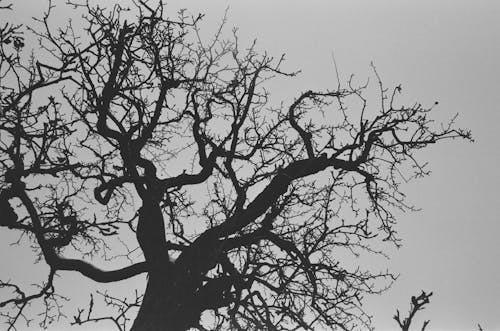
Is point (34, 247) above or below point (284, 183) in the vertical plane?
above

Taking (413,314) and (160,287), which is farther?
(160,287)

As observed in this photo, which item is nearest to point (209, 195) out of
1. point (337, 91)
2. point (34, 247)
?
point (337, 91)

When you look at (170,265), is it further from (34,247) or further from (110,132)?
(34,247)

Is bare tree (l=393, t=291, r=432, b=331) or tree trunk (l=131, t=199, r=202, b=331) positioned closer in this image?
bare tree (l=393, t=291, r=432, b=331)

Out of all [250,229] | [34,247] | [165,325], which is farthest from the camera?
[34,247]

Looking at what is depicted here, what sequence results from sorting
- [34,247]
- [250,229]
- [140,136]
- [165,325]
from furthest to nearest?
[34,247] < [250,229] < [140,136] < [165,325]

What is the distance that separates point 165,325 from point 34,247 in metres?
3.69

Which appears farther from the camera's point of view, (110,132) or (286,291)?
(110,132)

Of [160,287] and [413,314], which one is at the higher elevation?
[160,287]

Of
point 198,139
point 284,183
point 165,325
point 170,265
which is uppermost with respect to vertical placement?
point 198,139

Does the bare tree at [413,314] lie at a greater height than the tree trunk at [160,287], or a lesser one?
lesser

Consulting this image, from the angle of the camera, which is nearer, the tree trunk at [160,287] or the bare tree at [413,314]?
the bare tree at [413,314]

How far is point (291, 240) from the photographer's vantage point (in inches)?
366

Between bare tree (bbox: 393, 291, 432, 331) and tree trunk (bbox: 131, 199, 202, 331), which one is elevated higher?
tree trunk (bbox: 131, 199, 202, 331)
